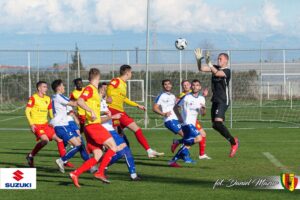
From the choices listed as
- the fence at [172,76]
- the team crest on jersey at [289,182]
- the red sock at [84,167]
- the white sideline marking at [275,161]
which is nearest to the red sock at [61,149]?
the red sock at [84,167]

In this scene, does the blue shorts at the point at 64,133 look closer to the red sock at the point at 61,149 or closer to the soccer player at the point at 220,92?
the red sock at the point at 61,149

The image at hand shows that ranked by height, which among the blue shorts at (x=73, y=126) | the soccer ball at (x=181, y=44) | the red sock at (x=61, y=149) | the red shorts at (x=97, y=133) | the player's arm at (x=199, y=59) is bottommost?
the red sock at (x=61, y=149)

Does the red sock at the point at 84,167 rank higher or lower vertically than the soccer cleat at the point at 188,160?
higher

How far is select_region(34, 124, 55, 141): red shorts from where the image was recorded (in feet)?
48.4

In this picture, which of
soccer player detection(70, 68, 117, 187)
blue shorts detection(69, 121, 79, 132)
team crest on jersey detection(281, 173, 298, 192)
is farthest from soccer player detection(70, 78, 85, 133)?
team crest on jersey detection(281, 173, 298, 192)

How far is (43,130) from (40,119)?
0.88 feet

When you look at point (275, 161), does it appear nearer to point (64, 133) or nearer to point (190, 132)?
point (190, 132)

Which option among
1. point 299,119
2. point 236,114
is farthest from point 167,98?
point 236,114

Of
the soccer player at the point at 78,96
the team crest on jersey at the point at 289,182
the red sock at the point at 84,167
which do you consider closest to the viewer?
the team crest on jersey at the point at 289,182

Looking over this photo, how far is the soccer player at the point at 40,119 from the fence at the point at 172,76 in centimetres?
1120

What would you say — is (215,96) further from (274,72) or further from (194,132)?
(274,72)

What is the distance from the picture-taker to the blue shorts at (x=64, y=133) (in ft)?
47.4

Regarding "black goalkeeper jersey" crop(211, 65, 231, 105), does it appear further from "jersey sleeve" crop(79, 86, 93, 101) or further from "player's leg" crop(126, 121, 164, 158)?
"jersey sleeve" crop(79, 86, 93, 101)

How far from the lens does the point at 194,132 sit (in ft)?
48.2
